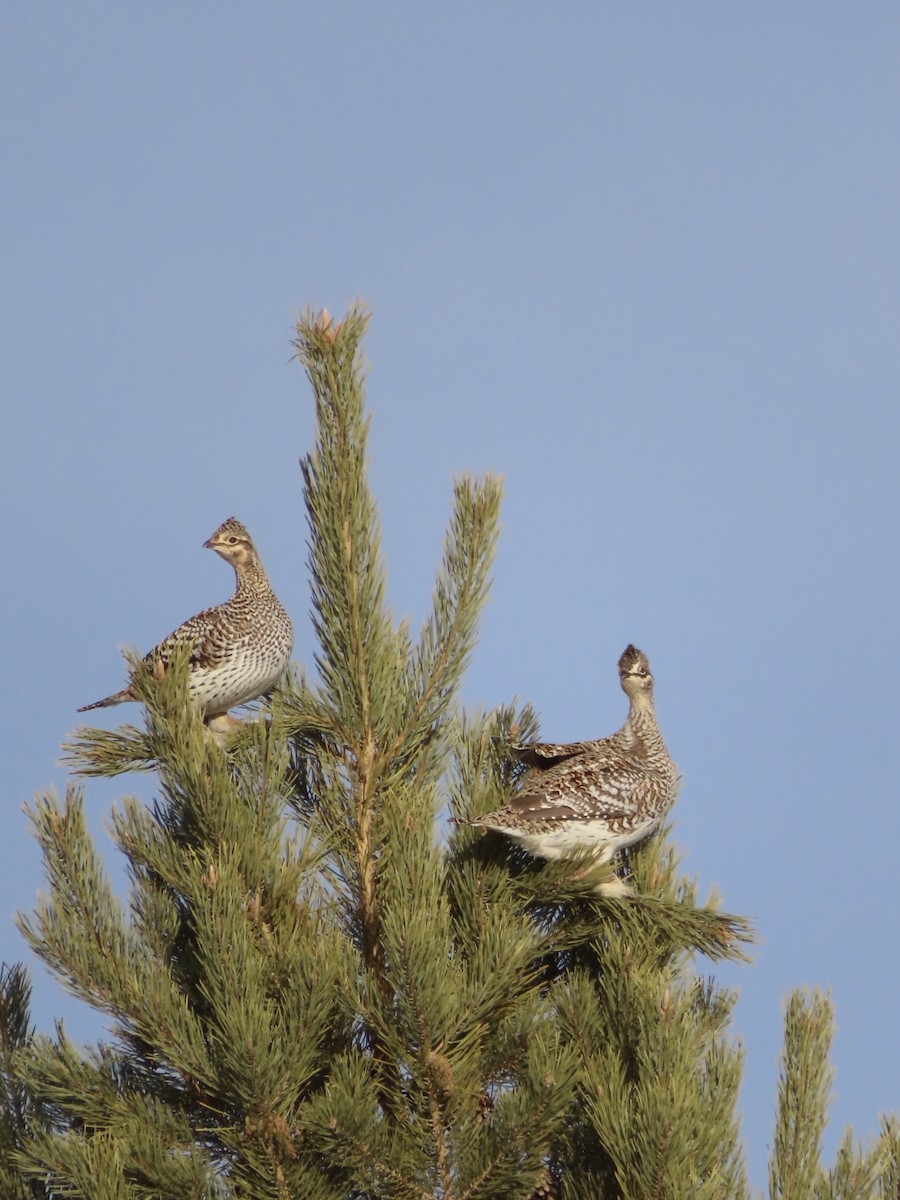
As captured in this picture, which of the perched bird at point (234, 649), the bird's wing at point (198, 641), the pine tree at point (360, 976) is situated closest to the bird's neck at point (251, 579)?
the perched bird at point (234, 649)

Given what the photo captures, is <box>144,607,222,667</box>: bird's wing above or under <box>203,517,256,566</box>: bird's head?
under

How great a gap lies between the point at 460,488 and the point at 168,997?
2.39 meters

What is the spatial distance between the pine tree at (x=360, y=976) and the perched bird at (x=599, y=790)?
18cm

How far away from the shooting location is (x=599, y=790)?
21.5 feet

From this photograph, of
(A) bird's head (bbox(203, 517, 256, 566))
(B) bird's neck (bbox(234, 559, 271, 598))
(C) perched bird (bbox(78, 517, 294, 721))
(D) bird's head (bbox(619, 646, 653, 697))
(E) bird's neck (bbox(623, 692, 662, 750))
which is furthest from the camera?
(A) bird's head (bbox(203, 517, 256, 566))

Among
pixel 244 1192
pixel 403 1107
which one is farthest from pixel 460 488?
pixel 244 1192

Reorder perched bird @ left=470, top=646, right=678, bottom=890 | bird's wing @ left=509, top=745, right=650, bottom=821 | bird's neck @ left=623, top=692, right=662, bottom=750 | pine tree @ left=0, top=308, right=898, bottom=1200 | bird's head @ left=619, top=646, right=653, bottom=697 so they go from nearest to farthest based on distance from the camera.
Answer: pine tree @ left=0, top=308, right=898, bottom=1200 < perched bird @ left=470, top=646, right=678, bottom=890 < bird's wing @ left=509, top=745, right=650, bottom=821 < bird's neck @ left=623, top=692, right=662, bottom=750 < bird's head @ left=619, top=646, right=653, bottom=697

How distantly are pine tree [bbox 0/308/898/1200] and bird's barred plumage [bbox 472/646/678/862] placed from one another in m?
0.18

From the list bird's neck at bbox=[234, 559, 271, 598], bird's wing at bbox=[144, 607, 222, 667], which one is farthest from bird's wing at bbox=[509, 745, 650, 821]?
bird's neck at bbox=[234, 559, 271, 598]

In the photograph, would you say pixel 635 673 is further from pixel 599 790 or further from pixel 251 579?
pixel 251 579

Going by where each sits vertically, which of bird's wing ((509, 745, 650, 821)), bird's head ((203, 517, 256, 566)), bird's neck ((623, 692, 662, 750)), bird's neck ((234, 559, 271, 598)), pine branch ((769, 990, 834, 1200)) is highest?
bird's head ((203, 517, 256, 566))

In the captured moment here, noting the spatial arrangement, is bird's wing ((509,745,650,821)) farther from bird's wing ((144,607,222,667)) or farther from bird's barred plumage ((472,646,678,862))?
bird's wing ((144,607,222,667))

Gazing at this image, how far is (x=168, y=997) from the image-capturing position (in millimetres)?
5312

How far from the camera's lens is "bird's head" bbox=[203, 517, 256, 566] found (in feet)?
26.9
